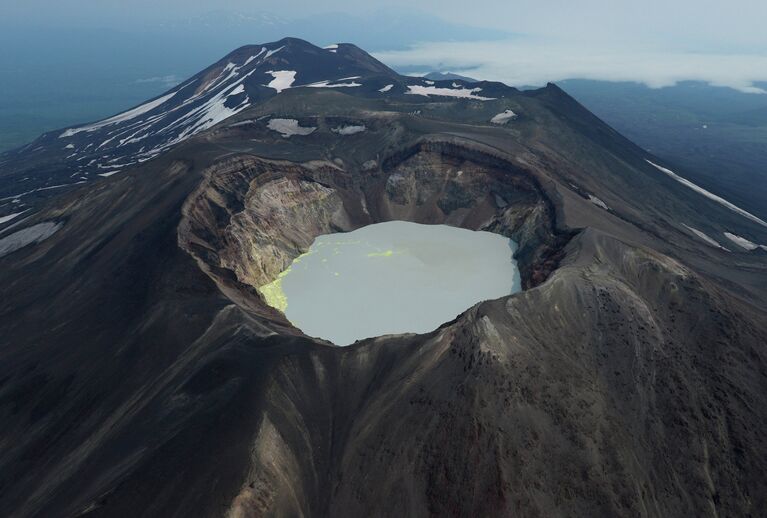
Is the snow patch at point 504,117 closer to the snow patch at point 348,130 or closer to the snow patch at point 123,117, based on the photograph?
the snow patch at point 348,130

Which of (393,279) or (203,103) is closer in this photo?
(393,279)

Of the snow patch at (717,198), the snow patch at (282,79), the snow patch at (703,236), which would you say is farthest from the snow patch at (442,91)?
the snow patch at (703,236)

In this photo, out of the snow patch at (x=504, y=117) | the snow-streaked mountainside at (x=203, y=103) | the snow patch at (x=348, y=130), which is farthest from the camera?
the snow-streaked mountainside at (x=203, y=103)

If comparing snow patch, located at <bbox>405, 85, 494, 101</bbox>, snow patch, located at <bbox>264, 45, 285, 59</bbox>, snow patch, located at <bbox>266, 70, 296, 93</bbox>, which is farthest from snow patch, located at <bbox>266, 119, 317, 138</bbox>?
snow patch, located at <bbox>264, 45, 285, 59</bbox>

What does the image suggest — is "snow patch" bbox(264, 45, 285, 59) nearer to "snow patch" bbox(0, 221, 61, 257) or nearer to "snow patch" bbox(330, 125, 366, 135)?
"snow patch" bbox(330, 125, 366, 135)

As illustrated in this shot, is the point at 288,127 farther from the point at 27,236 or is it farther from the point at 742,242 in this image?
the point at 742,242

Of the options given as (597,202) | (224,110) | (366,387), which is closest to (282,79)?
(224,110)

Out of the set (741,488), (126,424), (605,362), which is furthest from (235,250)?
(741,488)
